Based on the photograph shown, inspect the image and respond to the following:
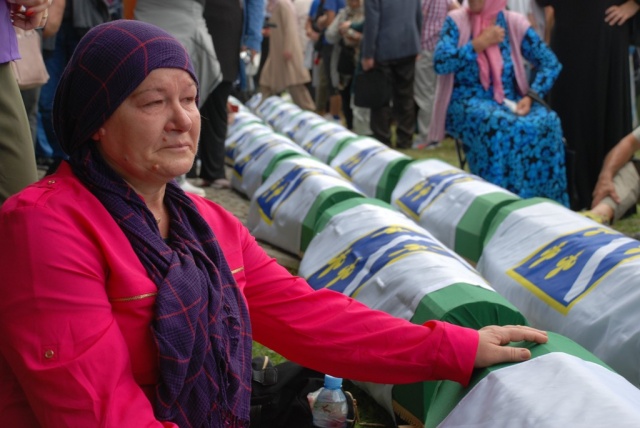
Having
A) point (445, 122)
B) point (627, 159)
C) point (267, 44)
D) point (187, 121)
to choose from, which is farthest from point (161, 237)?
point (267, 44)

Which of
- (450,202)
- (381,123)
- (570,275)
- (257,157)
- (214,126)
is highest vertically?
(570,275)

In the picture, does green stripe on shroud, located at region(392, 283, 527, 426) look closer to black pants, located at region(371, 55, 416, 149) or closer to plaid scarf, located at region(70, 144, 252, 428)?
plaid scarf, located at region(70, 144, 252, 428)

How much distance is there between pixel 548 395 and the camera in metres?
1.91

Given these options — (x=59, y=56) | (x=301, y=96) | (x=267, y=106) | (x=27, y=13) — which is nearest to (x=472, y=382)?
(x=27, y=13)

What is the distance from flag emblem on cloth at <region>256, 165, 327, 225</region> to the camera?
5.07 meters

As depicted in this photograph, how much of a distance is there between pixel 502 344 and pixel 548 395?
11.6 inches

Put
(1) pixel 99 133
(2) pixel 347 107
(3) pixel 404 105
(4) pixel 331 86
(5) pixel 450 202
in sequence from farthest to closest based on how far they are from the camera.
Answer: (4) pixel 331 86, (2) pixel 347 107, (3) pixel 404 105, (5) pixel 450 202, (1) pixel 99 133

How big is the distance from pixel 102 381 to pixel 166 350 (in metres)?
0.14

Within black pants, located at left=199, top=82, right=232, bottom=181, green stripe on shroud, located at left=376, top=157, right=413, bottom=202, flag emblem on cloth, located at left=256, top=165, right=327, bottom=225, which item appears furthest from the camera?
black pants, located at left=199, top=82, right=232, bottom=181

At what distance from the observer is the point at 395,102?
412 inches

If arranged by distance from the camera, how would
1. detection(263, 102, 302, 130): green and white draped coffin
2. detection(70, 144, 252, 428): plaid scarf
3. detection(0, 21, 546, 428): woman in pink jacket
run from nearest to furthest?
detection(0, 21, 546, 428): woman in pink jacket < detection(70, 144, 252, 428): plaid scarf < detection(263, 102, 302, 130): green and white draped coffin

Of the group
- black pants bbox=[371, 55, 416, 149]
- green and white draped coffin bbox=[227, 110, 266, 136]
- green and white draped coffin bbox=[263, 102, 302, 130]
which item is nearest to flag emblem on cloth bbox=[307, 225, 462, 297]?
green and white draped coffin bbox=[227, 110, 266, 136]

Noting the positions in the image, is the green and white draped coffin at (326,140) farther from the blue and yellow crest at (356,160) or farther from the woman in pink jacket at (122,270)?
the woman in pink jacket at (122,270)

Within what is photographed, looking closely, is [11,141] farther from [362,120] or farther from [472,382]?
[362,120]
